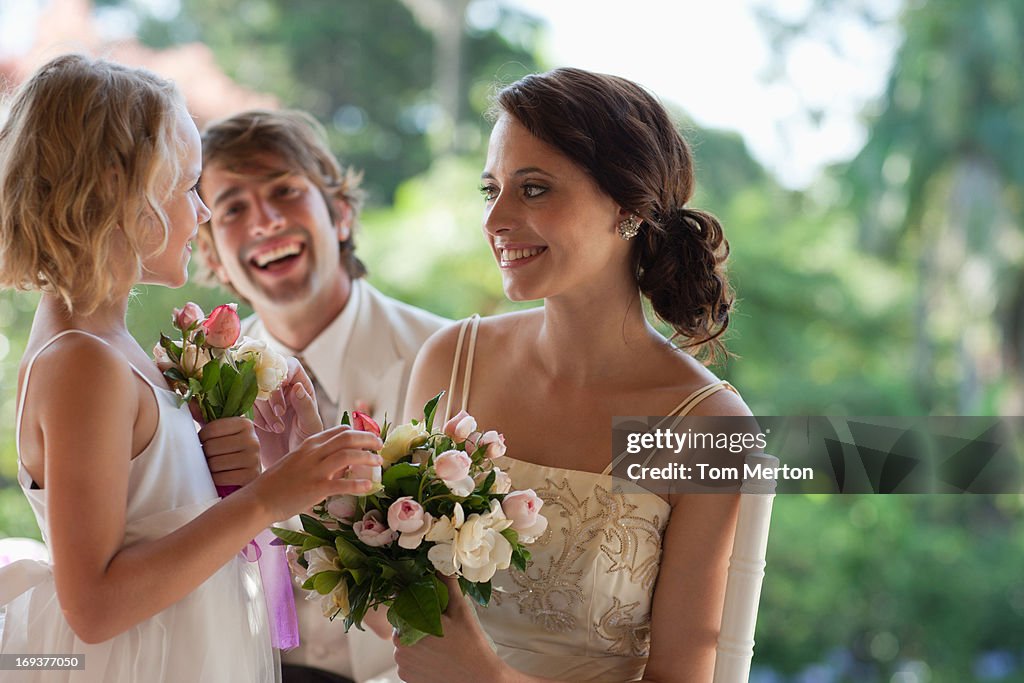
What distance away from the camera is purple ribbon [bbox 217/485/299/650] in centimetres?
198

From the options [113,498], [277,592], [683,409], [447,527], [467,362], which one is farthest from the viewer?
[467,362]

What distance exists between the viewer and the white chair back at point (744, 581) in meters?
1.97

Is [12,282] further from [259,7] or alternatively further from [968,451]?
[259,7]

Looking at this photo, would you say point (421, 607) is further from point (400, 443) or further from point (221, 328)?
point (221, 328)

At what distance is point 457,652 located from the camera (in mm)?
1849

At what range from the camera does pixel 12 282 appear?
5.68ft

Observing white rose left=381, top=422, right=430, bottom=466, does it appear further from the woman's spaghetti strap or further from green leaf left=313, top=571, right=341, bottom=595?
the woman's spaghetti strap

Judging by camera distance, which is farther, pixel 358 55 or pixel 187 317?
pixel 358 55

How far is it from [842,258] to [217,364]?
7491 millimetres

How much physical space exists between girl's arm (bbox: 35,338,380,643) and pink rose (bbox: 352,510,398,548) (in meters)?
0.10

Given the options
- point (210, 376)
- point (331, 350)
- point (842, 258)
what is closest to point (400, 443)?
point (210, 376)

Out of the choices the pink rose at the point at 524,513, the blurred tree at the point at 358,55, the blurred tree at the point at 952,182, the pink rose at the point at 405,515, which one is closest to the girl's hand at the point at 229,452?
the pink rose at the point at 405,515

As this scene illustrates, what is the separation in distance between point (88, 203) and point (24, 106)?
208 millimetres

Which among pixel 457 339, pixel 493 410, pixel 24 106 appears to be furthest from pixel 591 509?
pixel 24 106
